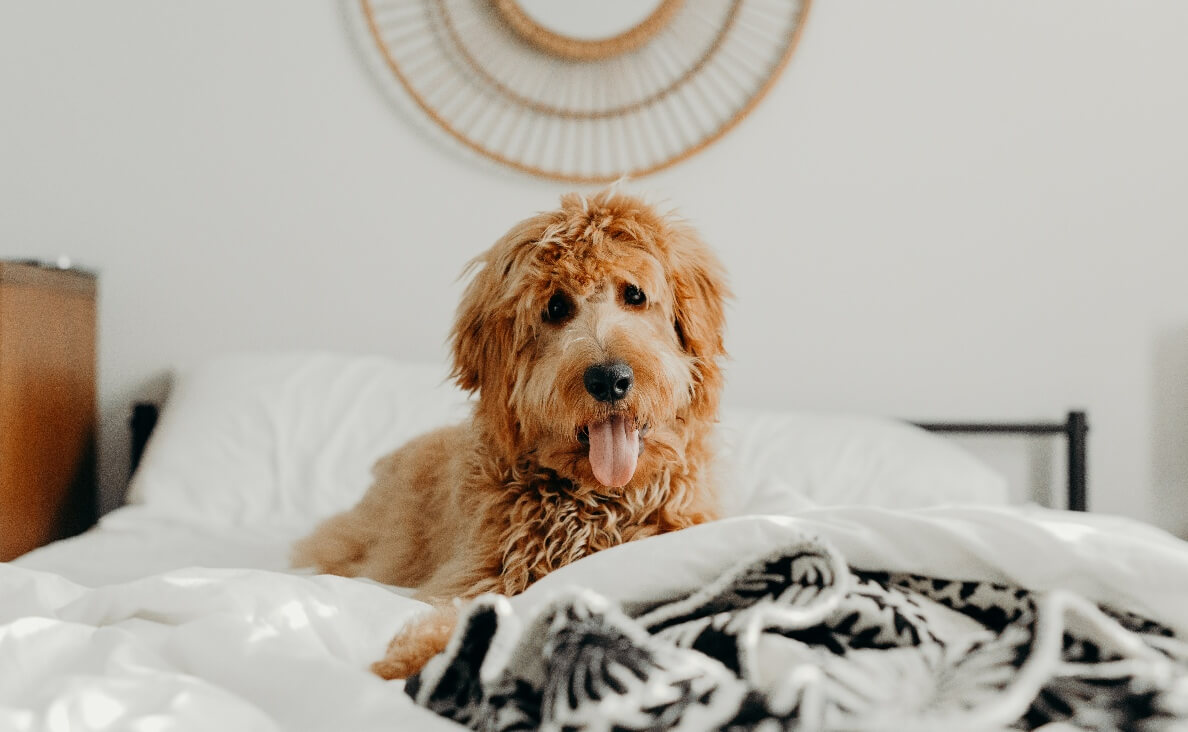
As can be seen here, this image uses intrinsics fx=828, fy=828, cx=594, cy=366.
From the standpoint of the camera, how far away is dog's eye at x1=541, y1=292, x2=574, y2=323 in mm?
1527

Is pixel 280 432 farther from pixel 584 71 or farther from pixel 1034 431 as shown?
pixel 1034 431

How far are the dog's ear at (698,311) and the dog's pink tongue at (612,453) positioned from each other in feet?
0.66

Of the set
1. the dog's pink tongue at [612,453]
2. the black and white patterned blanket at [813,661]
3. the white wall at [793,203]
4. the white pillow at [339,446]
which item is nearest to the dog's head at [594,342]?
the dog's pink tongue at [612,453]

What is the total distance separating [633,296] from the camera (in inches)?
60.4

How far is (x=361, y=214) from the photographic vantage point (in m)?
2.97

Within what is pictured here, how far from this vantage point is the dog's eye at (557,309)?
1527 mm

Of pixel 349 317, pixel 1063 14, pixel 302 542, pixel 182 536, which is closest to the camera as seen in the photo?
pixel 302 542

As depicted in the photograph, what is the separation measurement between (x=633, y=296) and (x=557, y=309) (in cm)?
14

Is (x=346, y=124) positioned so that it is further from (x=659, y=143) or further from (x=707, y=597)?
(x=707, y=597)

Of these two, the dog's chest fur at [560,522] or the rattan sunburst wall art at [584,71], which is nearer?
the dog's chest fur at [560,522]

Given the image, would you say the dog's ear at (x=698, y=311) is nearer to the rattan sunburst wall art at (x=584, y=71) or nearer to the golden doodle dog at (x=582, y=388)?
the golden doodle dog at (x=582, y=388)

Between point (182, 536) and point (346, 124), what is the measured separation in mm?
1550

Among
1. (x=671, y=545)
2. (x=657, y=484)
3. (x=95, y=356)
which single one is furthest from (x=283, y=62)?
(x=671, y=545)

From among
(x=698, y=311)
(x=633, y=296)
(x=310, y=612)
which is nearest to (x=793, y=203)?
(x=698, y=311)
